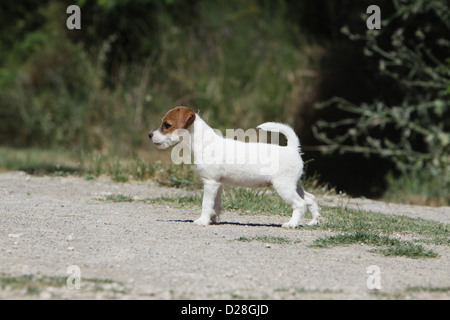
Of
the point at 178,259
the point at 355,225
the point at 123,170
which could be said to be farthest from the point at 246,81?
the point at 178,259

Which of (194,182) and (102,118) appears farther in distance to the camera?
(102,118)

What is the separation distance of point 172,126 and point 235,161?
0.72 m

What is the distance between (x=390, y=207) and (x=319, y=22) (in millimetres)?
7188

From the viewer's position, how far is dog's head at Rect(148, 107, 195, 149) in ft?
Result: 24.8

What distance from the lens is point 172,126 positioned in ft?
24.8

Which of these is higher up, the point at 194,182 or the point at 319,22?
the point at 319,22

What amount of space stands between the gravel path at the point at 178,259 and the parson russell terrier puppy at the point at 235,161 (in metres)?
0.35

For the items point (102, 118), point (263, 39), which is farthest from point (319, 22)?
point (102, 118)

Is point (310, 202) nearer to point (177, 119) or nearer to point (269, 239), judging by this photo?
point (269, 239)
